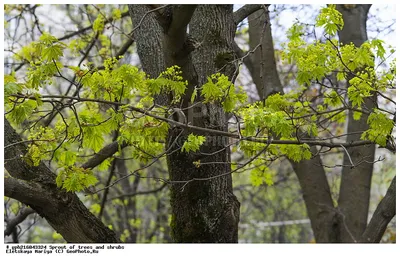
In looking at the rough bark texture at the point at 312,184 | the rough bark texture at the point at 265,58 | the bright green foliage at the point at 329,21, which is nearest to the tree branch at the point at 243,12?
the bright green foliage at the point at 329,21

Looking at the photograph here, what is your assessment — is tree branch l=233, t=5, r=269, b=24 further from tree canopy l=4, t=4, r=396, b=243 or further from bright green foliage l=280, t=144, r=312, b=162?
bright green foliage l=280, t=144, r=312, b=162

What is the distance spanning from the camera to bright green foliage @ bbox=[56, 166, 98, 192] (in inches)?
129

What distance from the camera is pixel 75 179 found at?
326 centimetres

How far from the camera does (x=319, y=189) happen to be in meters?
6.32

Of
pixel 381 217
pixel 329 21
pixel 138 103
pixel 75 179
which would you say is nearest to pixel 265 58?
pixel 381 217

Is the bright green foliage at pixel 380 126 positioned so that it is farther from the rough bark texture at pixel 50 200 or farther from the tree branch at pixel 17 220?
the tree branch at pixel 17 220

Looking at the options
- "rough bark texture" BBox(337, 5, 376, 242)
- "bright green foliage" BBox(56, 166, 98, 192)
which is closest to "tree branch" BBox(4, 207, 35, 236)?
"bright green foliage" BBox(56, 166, 98, 192)

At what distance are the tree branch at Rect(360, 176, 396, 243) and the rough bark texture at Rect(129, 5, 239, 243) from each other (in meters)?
1.95

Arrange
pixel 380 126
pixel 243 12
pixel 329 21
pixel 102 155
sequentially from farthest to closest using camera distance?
pixel 243 12 → pixel 102 155 → pixel 329 21 → pixel 380 126

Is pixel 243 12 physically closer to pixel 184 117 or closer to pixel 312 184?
pixel 184 117

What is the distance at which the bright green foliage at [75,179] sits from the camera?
3.27 m

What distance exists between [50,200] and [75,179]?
53cm

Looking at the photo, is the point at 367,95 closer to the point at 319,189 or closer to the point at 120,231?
the point at 319,189

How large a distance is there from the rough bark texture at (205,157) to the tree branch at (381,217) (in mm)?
1949
